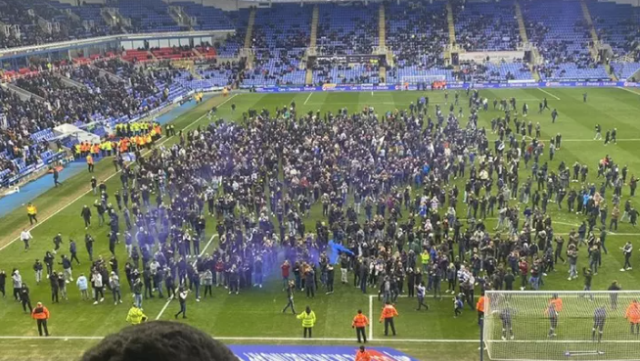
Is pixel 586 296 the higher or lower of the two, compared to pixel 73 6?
lower

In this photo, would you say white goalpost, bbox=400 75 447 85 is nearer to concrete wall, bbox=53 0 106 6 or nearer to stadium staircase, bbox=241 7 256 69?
stadium staircase, bbox=241 7 256 69

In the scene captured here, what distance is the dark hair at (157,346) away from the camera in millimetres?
1759

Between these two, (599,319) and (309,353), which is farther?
(309,353)

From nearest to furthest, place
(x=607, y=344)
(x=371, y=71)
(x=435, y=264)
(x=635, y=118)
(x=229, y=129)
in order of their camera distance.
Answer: (x=607, y=344)
(x=435, y=264)
(x=229, y=129)
(x=635, y=118)
(x=371, y=71)

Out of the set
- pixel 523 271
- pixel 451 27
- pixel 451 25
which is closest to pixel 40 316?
pixel 523 271

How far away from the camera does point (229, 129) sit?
40188mm

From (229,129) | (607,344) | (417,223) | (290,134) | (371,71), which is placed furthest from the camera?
(371,71)

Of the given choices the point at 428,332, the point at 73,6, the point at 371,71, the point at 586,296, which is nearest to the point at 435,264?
the point at 428,332

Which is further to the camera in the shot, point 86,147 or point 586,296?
point 86,147

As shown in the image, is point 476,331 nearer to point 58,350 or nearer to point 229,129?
point 58,350

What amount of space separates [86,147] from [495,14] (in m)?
61.5

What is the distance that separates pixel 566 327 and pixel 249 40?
237 feet

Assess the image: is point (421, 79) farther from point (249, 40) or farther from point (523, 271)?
point (523, 271)

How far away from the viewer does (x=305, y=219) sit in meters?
27.8
